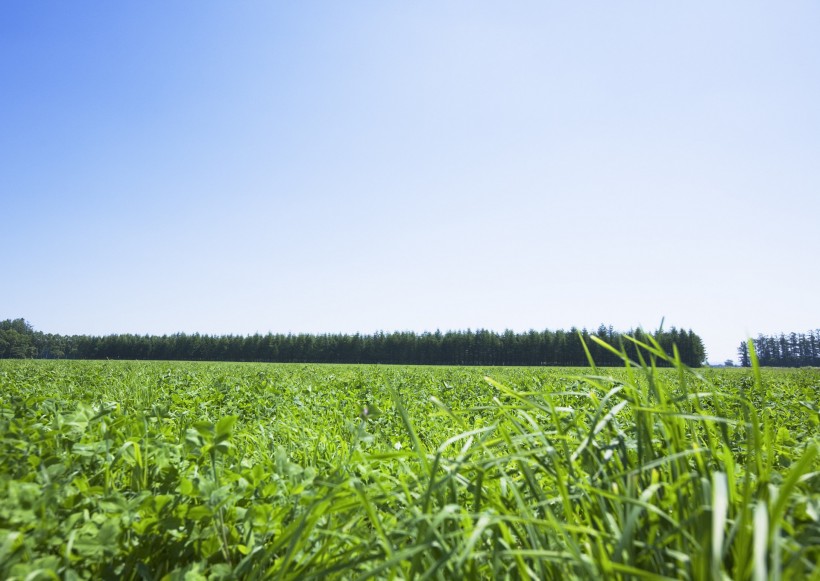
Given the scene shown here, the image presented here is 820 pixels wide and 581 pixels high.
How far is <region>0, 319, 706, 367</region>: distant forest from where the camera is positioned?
329ft

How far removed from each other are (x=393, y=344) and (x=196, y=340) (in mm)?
51655

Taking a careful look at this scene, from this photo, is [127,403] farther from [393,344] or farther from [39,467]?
[393,344]

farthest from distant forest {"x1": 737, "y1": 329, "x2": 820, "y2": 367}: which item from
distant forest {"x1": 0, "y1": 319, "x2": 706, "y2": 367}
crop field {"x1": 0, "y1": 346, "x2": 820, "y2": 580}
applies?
crop field {"x1": 0, "y1": 346, "x2": 820, "y2": 580}

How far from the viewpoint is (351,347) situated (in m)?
106

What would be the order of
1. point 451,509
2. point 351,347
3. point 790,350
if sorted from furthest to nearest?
point 790,350
point 351,347
point 451,509

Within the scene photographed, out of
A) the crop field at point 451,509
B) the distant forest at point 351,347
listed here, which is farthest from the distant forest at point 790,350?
the crop field at point 451,509

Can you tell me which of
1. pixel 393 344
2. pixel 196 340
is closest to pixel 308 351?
pixel 393 344

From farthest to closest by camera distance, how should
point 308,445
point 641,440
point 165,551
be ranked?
point 308,445 → point 165,551 → point 641,440

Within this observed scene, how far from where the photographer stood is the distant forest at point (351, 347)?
10031 centimetres

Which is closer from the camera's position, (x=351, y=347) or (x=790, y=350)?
(x=351, y=347)

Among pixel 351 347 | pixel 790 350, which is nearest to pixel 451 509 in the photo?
pixel 351 347

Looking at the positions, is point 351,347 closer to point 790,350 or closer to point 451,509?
point 451,509

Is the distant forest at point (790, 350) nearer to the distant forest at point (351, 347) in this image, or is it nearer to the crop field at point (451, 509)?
the distant forest at point (351, 347)

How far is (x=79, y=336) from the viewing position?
118 metres
